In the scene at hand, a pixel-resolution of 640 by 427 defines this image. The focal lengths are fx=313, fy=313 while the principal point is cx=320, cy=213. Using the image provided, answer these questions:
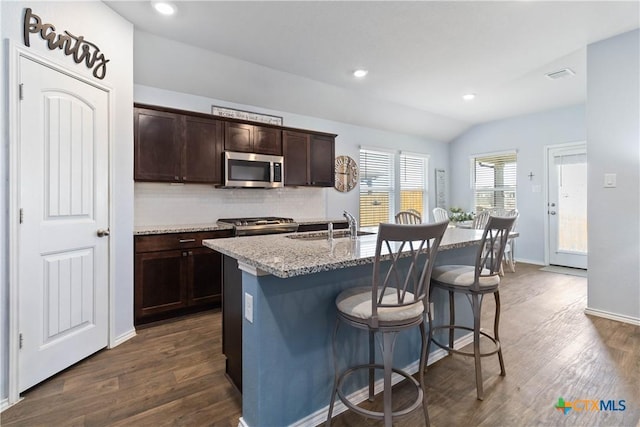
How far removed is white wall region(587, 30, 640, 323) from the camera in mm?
2984

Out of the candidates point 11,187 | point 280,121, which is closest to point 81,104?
point 11,187

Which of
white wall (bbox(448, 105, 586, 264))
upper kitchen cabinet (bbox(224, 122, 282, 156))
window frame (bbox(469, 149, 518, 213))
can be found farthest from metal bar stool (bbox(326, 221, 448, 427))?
window frame (bbox(469, 149, 518, 213))

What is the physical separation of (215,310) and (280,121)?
2.69 m

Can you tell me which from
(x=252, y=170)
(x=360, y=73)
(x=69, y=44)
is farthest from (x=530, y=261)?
(x=69, y=44)

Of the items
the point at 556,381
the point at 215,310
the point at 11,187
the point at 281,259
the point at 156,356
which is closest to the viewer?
the point at 281,259

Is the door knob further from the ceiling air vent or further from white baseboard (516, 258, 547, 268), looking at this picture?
white baseboard (516, 258, 547, 268)

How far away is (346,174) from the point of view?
207 inches

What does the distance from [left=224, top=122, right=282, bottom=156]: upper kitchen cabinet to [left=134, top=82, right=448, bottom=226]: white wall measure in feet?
1.59

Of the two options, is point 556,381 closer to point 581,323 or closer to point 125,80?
point 581,323

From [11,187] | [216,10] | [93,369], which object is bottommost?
[93,369]

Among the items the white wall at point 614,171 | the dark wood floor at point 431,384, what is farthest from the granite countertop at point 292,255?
the white wall at point 614,171

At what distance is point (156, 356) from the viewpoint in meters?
2.40

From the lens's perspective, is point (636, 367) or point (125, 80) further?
point (125, 80)

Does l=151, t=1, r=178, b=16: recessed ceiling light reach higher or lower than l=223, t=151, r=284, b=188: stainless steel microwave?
higher
